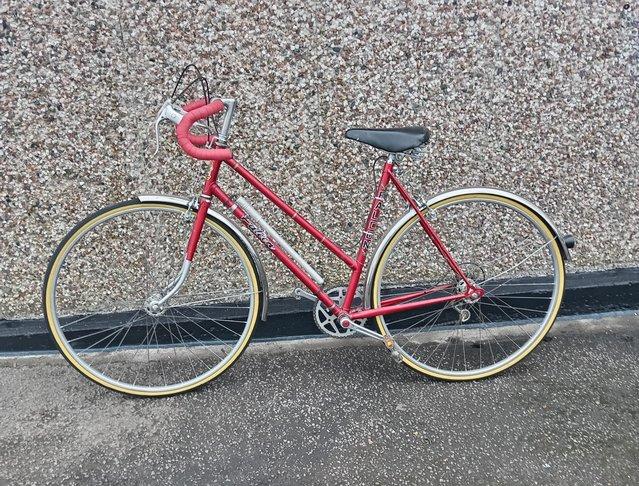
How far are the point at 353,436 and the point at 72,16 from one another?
252 centimetres

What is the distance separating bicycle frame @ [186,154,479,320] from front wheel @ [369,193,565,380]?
0.89ft

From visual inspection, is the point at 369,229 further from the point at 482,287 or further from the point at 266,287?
the point at 482,287

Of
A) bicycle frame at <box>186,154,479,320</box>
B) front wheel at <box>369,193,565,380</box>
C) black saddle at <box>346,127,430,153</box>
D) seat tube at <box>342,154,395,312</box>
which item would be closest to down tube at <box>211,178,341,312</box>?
bicycle frame at <box>186,154,479,320</box>

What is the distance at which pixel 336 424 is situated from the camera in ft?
8.38

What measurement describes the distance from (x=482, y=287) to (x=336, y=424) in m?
1.14

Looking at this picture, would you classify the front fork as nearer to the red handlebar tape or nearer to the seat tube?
the red handlebar tape

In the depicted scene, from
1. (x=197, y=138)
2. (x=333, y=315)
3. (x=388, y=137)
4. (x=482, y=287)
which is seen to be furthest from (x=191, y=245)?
(x=482, y=287)

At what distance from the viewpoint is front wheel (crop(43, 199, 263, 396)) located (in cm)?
287

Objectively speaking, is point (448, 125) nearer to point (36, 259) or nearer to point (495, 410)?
point (495, 410)

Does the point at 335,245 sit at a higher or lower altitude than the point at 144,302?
higher

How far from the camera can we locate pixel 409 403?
268cm

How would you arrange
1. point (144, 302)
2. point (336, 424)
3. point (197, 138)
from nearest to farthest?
1. point (197, 138)
2. point (336, 424)
3. point (144, 302)

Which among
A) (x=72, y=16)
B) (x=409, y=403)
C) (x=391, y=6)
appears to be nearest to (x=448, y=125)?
(x=391, y=6)

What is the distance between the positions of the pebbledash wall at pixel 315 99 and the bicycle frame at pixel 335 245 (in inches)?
16.7
